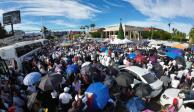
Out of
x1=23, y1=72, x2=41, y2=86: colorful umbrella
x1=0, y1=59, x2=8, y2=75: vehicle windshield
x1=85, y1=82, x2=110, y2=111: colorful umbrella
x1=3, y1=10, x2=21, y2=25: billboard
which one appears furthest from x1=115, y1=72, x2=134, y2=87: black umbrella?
x1=3, y1=10, x2=21, y2=25: billboard

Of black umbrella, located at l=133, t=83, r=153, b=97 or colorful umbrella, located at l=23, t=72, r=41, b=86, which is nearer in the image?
black umbrella, located at l=133, t=83, r=153, b=97

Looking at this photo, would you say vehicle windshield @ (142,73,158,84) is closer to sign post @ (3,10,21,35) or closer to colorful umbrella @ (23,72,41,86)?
colorful umbrella @ (23,72,41,86)

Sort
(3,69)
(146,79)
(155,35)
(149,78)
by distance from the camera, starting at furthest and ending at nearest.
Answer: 1. (155,35)
2. (3,69)
3. (149,78)
4. (146,79)

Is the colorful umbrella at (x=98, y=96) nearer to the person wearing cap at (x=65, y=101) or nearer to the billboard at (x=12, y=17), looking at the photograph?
the person wearing cap at (x=65, y=101)

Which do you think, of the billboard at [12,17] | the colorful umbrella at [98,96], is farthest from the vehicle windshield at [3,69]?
the billboard at [12,17]

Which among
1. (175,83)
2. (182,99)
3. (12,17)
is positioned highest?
(12,17)

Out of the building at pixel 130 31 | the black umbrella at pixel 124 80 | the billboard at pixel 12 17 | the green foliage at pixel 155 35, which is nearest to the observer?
the black umbrella at pixel 124 80

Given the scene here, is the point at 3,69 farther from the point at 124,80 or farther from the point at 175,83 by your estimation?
the point at 175,83

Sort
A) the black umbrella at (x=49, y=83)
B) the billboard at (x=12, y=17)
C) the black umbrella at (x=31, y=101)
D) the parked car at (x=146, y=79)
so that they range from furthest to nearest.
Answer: the billboard at (x=12, y=17) → the parked car at (x=146, y=79) → the black umbrella at (x=49, y=83) → the black umbrella at (x=31, y=101)

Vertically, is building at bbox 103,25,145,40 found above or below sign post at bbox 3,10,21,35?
below

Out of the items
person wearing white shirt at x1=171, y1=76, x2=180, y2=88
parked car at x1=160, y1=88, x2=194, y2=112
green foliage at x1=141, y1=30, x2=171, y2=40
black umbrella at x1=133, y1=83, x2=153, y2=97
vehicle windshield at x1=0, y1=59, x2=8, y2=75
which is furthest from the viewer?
green foliage at x1=141, y1=30, x2=171, y2=40

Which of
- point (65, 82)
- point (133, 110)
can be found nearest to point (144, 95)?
point (133, 110)

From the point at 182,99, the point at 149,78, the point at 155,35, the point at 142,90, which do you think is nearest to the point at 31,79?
the point at 142,90

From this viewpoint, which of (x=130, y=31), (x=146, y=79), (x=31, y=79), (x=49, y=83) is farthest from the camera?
(x=130, y=31)
